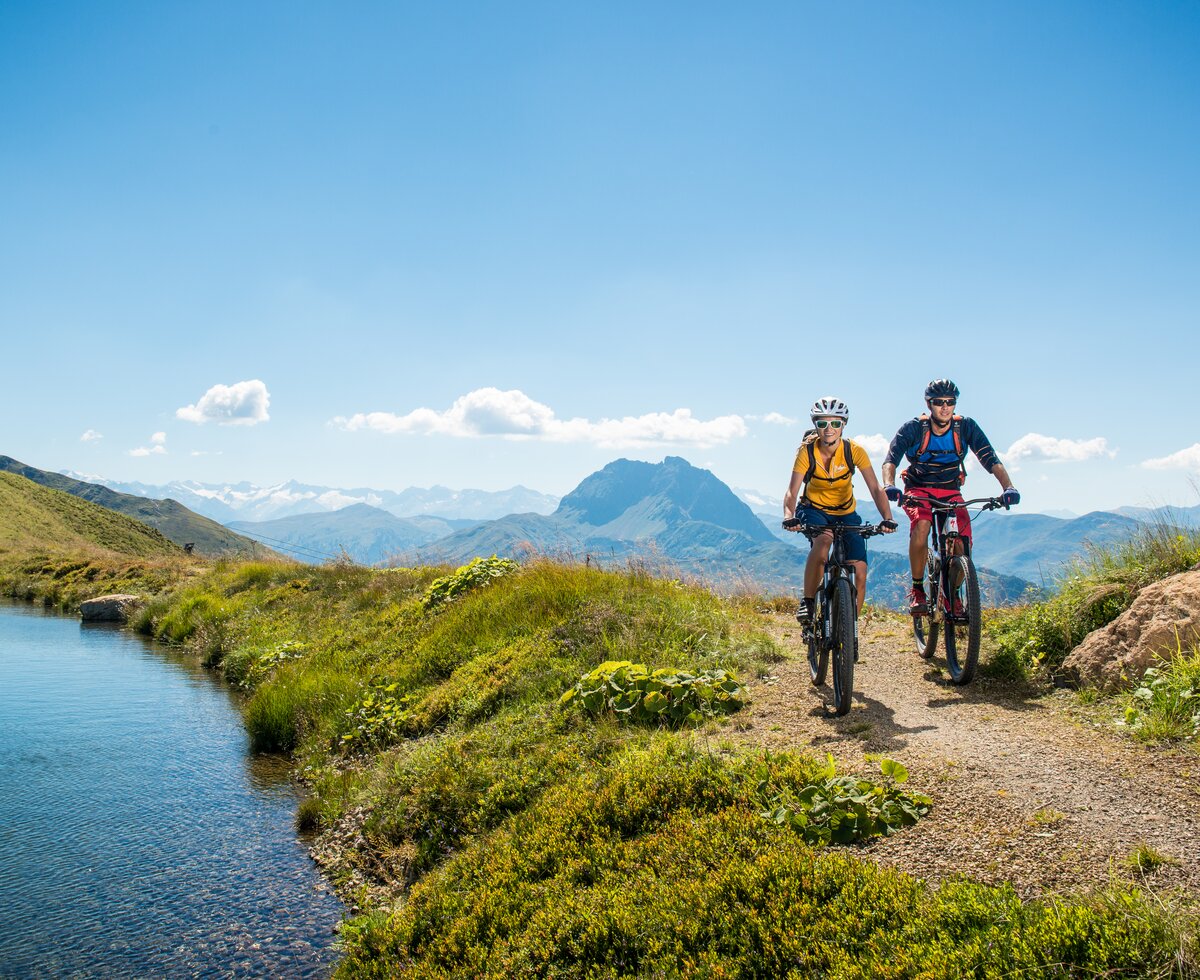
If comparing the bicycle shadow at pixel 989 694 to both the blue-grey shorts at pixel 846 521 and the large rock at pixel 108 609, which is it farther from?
the large rock at pixel 108 609

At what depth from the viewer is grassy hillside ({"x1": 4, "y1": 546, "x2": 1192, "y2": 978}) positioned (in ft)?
11.5

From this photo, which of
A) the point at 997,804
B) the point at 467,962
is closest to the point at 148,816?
the point at 467,962

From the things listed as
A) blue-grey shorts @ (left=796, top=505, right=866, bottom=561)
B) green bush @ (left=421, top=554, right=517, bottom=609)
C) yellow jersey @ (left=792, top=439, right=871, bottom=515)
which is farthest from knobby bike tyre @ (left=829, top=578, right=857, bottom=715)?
green bush @ (left=421, top=554, right=517, bottom=609)

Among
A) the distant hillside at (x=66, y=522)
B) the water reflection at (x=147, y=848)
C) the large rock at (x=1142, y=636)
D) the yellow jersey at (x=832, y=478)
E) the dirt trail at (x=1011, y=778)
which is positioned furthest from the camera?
the distant hillside at (x=66, y=522)

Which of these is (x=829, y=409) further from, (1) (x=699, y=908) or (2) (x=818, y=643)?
(1) (x=699, y=908)

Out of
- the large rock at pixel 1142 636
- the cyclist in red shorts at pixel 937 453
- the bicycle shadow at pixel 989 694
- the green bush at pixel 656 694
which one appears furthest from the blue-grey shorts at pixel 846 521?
the large rock at pixel 1142 636

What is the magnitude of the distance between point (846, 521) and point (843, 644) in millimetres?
1522

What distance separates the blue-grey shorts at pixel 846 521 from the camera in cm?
798

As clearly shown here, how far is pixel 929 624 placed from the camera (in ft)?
Answer: 32.5

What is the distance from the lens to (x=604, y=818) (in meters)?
5.46

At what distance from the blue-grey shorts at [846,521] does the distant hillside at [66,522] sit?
55.9 meters

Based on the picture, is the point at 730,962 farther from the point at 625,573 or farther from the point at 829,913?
the point at 625,573

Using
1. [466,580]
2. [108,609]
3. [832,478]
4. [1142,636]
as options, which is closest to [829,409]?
[832,478]

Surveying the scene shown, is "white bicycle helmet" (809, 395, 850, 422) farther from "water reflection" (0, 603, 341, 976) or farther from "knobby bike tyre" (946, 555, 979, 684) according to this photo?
"water reflection" (0, 603, 341, 976)
